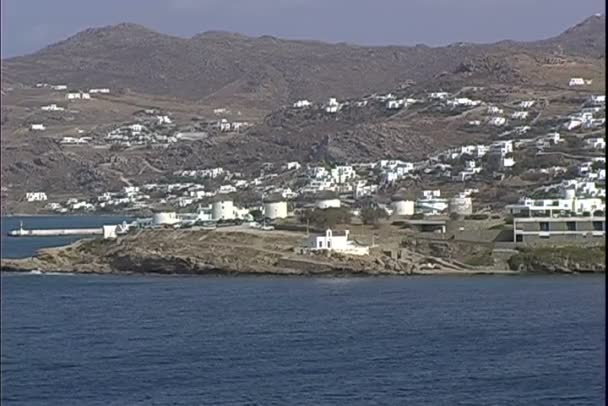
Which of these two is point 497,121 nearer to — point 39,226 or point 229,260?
→ point 39,226

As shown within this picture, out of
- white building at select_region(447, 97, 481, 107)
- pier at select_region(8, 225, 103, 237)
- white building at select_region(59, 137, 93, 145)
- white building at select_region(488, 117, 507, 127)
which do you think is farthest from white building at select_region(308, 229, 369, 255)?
white building at select_region(59, 137, 93, 145)

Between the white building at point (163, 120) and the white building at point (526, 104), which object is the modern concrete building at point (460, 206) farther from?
the white building at point (163, 120)

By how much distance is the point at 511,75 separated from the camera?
30828 millimetres

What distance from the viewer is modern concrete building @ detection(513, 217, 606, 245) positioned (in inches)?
571

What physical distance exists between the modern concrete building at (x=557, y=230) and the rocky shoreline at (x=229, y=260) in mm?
779

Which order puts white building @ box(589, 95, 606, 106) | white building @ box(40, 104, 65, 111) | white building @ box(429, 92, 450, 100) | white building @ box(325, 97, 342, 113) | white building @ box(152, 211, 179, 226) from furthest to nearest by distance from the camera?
white building @ box(40, 104, 65, 111), white building @ box(325, 97, 342, 113), white building @ box(429, 92, 450, 100), white building @ box(589, 95, 606, 106), white building @ box(152, 211, 179, 226)

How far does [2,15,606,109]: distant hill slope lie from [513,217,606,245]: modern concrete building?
103 feet

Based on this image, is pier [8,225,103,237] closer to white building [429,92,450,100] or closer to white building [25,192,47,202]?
white building [25,192,47,202]

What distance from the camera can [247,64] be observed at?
54.5 m

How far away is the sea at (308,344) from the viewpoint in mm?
6645

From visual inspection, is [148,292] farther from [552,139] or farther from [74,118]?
[74,118]

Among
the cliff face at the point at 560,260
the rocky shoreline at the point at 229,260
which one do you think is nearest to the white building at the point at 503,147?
the rocky shoreline at the point at 229,260

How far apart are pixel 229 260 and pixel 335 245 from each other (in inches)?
39.1

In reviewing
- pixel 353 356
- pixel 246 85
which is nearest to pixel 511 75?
pixel 246 85
